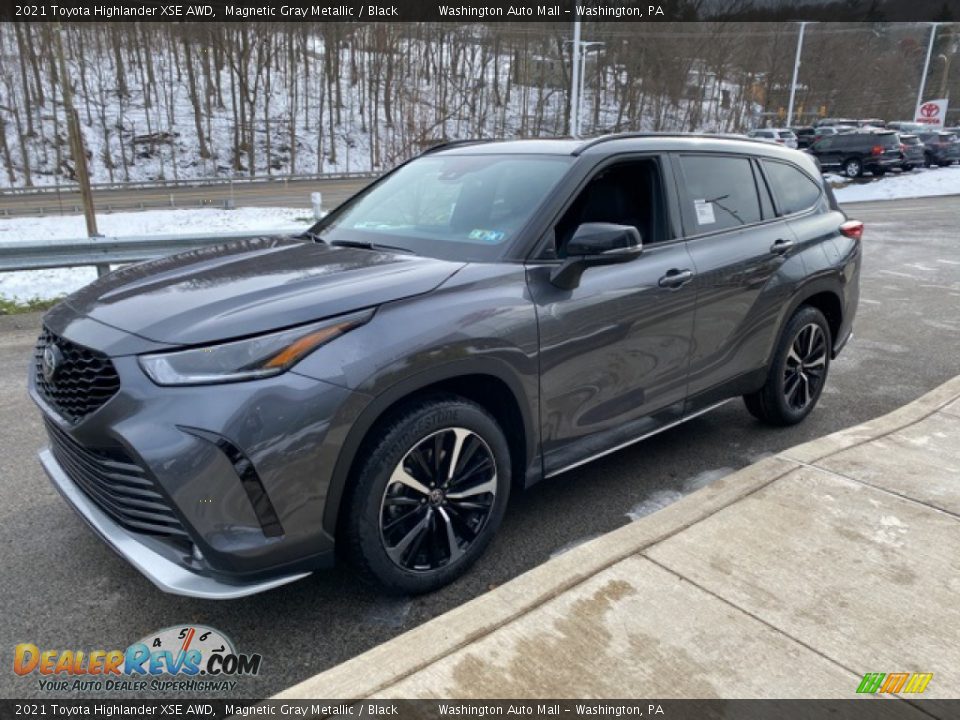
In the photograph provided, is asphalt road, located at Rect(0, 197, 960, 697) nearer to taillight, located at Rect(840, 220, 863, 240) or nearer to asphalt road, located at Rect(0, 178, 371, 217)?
taillight, located at Rect(840, 220, 863, 240)

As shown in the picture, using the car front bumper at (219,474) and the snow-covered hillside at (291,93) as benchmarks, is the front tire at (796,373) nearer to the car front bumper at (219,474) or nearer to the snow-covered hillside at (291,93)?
the car front bumper at (219,474)

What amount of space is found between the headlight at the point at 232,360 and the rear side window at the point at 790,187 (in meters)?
3.34

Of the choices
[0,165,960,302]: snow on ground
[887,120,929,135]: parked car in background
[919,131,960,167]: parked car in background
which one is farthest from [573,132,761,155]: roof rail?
[887,120,929,135]: parked car in background

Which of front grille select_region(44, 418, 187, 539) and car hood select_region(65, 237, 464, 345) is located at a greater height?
car hood select_region(65, 237, 464, 345)

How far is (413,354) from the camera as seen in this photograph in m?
2.56

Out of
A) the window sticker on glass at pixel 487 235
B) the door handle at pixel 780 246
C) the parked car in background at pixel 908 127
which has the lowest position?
the door handle at pixel 780 246

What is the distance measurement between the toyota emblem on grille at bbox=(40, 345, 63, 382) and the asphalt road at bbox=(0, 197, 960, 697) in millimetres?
893

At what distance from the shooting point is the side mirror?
3.01 metres

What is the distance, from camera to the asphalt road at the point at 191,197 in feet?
90.1

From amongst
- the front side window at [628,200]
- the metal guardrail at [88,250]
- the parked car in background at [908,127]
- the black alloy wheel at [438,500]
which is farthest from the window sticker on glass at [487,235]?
the parked car in background at [908,127]

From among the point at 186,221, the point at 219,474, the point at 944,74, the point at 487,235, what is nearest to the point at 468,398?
the point at 487,235

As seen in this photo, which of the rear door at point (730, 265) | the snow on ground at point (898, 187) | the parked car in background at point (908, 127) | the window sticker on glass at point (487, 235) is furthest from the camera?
the parked car in background at point (908, 127)

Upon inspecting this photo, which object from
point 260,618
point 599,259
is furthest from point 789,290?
point 260,618

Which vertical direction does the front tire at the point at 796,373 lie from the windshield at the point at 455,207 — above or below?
below
